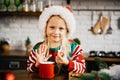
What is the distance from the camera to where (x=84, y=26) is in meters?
3.77

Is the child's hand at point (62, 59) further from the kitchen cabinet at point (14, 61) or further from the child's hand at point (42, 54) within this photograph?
the kitchen cabinet at point (14, 61)

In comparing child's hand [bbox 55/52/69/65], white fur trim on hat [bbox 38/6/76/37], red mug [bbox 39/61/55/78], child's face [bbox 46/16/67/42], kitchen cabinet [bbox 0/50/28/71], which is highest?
white fur trim on hat [bbox 38/6/76/37]

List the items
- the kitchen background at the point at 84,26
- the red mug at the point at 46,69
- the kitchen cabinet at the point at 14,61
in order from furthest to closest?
1. the kitchen background at the point at 84,26
2. the kitchen cabinet at the point at 14,61
3. the red mug at the point at 46,69

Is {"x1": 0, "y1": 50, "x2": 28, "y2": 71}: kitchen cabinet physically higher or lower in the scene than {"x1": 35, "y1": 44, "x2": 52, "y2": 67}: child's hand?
lower

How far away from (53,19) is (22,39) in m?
2.27

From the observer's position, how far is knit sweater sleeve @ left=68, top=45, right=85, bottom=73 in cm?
164

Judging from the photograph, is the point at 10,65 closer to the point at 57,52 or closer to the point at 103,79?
the point at 57,52

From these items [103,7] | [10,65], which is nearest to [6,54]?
[10,65]

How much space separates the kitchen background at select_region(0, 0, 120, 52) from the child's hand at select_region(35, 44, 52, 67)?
212cm

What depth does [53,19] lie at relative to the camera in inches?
64.2

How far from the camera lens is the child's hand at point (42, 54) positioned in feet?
5.33

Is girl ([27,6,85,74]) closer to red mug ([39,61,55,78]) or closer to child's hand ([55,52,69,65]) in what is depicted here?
child's hand ([55,52,69,65])

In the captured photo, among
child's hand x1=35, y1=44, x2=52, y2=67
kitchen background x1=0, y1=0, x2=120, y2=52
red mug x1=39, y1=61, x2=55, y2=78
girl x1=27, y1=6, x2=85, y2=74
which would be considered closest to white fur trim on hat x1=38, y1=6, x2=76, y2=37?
girl x1=27, y1=6, x2=85, y2=74

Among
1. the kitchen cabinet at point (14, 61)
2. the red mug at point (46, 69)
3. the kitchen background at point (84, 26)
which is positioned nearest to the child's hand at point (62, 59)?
the red mug at point (46, 69)
